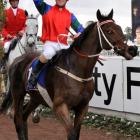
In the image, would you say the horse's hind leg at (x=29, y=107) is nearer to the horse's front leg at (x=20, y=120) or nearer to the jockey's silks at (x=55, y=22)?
the horse's front leg at (x=20, y=120)

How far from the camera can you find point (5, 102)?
9.40 m

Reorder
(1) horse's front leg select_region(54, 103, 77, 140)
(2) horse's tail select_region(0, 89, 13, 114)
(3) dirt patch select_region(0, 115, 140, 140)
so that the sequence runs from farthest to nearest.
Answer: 1. (3) dirt patch select_region(0, 115, 140, 140)
2. (2) horse's tail select_region(0, 89, 13, 114)
3. (1) horse's front leg select_region(54, 103, 77, 140)

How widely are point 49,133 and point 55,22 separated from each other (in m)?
3.13

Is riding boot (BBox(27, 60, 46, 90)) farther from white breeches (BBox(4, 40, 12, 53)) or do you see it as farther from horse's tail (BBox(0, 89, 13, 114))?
white breeches (BBox(4, 40, 12, 53))

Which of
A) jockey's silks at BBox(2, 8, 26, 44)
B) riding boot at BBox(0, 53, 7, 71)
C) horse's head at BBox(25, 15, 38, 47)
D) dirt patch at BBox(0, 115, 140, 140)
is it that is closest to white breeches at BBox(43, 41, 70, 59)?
dirt patch at BBox(0, 115, 140, 140)

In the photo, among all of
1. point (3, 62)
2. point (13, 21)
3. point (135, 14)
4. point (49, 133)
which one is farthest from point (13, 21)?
point (135, 14)

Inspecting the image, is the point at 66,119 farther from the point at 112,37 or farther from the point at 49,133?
the point at 49,133

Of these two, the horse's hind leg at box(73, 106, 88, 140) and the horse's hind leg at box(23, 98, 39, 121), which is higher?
the horse's hind leg at box(73, 106, 88, 140)

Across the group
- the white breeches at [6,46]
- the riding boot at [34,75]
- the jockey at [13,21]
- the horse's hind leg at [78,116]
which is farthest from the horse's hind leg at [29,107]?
the jockey at [13,21]

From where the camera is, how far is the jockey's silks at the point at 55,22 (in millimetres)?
7672

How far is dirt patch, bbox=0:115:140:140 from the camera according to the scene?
31.1 feet

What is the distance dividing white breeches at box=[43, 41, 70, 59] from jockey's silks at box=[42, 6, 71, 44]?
0.07 metres

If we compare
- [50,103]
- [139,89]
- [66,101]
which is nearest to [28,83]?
[50,103]

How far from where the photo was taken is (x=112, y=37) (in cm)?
674
